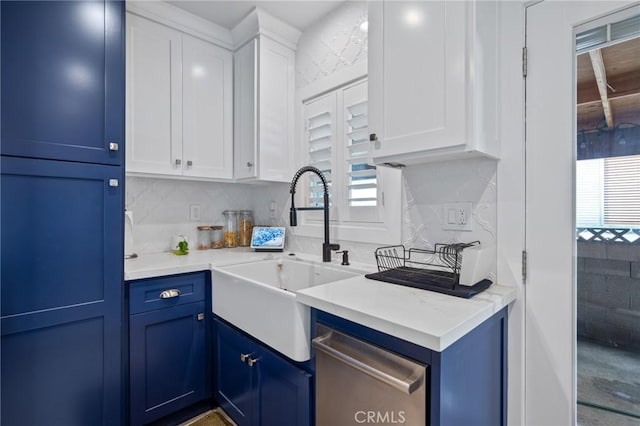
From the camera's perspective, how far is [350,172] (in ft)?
→ 6.18

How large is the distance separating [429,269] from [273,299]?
0.74 metres

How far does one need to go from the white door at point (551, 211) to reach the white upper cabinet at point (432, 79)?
0.15 metres

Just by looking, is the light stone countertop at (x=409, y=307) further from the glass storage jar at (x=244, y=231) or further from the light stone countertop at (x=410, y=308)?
the glass storage jar at (x=244, y=231)

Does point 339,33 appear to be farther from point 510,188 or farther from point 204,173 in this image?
point 510,188

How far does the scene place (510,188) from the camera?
123 cm

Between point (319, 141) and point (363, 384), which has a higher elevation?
point (319, 141)

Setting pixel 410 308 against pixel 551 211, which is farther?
pixel 551 211

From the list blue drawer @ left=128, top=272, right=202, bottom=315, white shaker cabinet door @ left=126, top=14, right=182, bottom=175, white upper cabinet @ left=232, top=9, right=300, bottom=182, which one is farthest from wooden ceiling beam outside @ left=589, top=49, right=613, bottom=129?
white shaker cabinet door @ left=126, top=14, right=182, bottom=175

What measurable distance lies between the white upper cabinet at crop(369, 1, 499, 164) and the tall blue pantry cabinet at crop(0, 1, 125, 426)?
1.24 metres

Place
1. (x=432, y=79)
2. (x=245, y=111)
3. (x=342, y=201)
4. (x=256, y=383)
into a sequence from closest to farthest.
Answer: (x=432, y=79) < (x=256, y=383) < (x=342, y=201) < (x=245, y=111)

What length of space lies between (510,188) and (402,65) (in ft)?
2.14

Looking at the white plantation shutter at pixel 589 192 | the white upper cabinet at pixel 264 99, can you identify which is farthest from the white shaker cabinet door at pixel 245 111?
the white plantation shutter at pixel 589 192

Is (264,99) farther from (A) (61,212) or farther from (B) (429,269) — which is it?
(B) (429,269)

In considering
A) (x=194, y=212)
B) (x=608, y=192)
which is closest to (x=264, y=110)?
(x=194, y=212)
